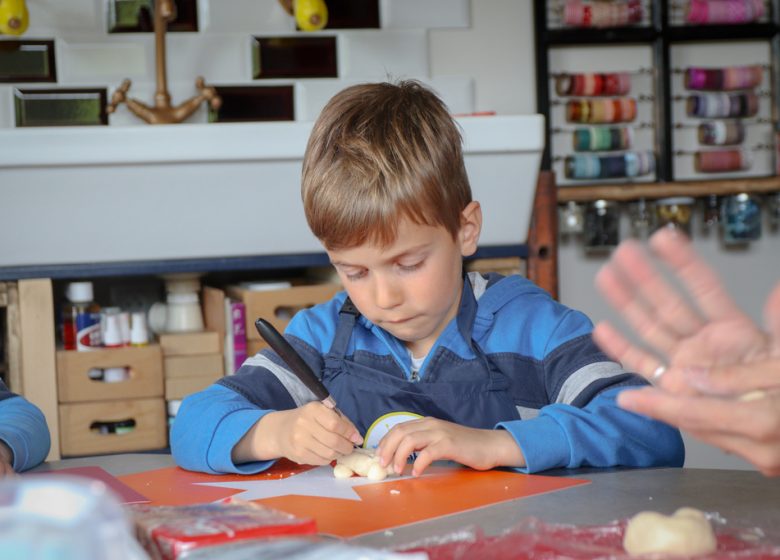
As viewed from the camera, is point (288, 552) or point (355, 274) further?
point (355, 274)

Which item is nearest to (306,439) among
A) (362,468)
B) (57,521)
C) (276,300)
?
(362,468)

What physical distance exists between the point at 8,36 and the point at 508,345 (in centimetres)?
169

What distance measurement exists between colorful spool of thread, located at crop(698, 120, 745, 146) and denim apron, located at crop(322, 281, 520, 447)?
5.82ft

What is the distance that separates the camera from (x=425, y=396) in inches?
46.7

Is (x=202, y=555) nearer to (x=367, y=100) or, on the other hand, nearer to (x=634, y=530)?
(x=634, y=530)

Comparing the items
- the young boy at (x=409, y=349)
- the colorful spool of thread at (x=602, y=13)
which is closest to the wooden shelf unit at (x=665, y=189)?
the colorful spool of thread at (x=602, y=13)

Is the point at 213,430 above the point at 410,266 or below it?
below

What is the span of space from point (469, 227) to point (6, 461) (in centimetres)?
61

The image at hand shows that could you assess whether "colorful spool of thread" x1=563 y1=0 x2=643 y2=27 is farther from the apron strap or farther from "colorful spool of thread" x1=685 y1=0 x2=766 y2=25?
the apron strap

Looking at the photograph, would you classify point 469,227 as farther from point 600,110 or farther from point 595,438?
point 600,110

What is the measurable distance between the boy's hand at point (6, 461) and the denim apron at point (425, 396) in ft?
1.30

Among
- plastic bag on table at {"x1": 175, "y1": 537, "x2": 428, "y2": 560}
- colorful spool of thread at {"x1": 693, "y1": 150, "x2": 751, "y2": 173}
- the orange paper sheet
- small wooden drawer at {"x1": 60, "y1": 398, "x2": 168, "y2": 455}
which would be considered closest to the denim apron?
the orange paper sheet

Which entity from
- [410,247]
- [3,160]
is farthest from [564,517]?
[3,160]

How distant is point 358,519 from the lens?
→ 75 cm
